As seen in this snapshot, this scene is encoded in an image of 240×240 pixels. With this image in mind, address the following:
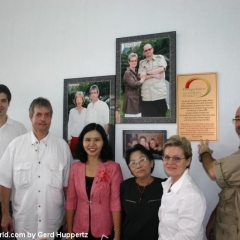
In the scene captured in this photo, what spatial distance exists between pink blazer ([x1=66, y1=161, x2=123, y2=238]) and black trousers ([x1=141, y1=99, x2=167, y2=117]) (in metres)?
0.49

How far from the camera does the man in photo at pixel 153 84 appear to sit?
2.03 m

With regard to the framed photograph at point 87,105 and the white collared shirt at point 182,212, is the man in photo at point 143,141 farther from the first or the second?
the white collared shirt at point 182,212

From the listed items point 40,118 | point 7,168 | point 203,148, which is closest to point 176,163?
point 203,148

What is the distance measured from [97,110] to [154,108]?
0.49m

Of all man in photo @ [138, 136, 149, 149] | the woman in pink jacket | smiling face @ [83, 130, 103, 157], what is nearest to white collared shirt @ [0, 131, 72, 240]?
the woman in pink jacket

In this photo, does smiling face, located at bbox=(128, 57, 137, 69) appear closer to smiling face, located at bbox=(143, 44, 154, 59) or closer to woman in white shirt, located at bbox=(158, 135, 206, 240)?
smiling face, located at bbox=(143, 44, 154, 59)

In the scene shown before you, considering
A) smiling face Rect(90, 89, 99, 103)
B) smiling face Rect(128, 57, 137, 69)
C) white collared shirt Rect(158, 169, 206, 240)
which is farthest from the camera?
smiling face Rect(90, 89, 99, 103)

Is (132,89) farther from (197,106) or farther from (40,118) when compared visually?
(40,118)

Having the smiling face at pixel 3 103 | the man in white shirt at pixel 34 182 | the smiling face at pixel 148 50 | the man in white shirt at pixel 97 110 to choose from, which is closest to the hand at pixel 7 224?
the man in white shirt at pixel 34 182

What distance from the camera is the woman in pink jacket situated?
5.97 ft

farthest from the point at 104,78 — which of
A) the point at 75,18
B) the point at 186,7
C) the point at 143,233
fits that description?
the point at 143,233

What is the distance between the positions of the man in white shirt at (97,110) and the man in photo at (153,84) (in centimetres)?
33

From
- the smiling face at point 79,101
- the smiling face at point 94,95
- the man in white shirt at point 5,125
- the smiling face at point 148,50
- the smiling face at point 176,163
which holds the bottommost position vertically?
the smiling face at point 176,163

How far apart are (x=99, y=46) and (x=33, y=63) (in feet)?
2.29
